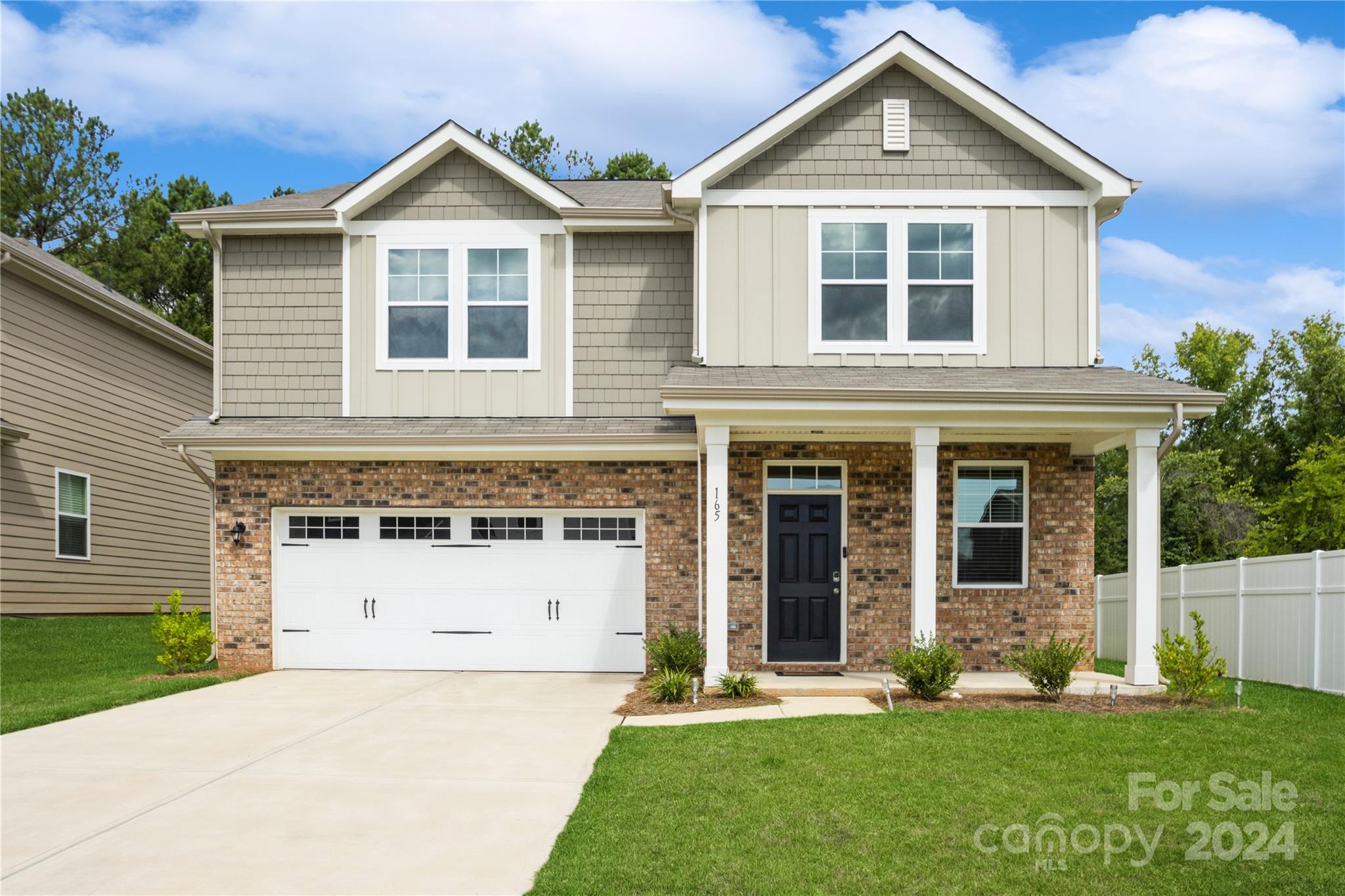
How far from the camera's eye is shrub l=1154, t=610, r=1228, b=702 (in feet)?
33.0

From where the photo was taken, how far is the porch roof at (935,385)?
422 inches

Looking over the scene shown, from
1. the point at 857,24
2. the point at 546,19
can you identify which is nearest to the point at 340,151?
the point at 546,19

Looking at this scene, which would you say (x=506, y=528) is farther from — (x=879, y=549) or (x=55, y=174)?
(x=55, y=174)

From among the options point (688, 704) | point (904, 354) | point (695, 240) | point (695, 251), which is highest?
point (695, 240)

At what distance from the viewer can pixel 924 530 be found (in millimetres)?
11070

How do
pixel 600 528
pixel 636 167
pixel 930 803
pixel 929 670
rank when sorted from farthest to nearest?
1. pixel 636 167
2. pixel 600 528
3. pixel 929 670
4. pixel 930 803

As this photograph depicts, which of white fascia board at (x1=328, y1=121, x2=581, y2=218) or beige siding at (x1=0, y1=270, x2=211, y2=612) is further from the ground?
white fascia board at (x1=328, y1=121, x2=581, y2=218)

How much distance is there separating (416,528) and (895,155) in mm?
7302

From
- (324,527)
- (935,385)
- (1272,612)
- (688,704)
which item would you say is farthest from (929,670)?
(324,527)

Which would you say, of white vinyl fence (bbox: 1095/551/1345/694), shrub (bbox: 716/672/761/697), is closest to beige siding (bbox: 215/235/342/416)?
shrub (bbox: 716/672/761/697)

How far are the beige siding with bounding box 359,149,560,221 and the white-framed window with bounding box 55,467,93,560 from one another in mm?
7487

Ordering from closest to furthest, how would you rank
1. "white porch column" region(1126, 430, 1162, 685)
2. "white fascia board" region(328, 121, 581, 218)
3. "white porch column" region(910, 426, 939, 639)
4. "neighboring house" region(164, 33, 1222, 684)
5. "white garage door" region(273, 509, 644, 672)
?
"white porch column" region(910, 426, 939, 639), "white porch column" region(1126, 430, 1162, 685), "neighboring house" region(164, 33, 1222, 684), "white garage door" region(273, 509, 644, 672), "white fascia board" region(328, 121, 581, 218)

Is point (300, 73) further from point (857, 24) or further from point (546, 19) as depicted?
point (857, 24)

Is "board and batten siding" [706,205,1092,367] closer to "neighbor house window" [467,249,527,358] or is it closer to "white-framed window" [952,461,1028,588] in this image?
"white-framed window" [952,461,1028,588]
